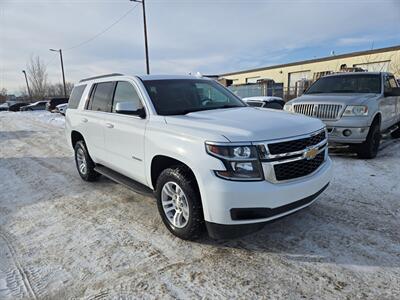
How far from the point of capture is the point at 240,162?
2686 millimetres

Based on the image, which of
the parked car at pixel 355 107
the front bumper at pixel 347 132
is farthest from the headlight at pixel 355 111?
the front bumper at pixel 347 132

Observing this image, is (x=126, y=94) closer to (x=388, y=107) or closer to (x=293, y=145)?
(x=293, y=145)

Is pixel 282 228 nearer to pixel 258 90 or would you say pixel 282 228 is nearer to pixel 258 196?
pixel 258 196

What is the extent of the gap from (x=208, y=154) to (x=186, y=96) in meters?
1.53

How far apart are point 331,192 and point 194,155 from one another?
2769mm

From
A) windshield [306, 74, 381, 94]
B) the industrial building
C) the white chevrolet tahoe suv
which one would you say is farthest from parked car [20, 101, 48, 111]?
the white chevrolet tahoe suv

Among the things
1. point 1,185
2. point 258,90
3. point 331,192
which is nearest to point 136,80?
point 331,192

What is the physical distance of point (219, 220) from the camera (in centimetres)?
274

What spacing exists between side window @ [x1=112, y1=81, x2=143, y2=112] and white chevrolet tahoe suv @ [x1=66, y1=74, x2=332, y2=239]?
0.01m

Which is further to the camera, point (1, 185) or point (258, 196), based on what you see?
point (1, 185)

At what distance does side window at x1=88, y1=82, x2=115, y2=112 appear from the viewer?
4.56 metres

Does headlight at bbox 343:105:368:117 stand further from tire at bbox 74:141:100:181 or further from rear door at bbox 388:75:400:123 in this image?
tire at bbox 74:141:100:181

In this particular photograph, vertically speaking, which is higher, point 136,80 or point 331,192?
point 136,80

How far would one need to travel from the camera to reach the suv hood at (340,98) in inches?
249
